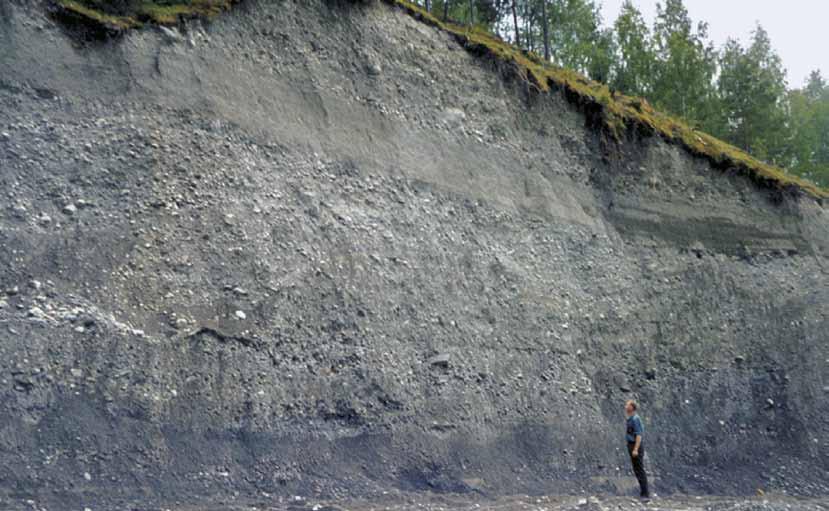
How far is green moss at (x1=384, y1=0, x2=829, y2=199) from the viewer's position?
19.2m

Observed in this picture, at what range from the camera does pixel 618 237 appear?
61.0 ft

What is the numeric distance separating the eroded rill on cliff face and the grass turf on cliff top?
1.15 feet

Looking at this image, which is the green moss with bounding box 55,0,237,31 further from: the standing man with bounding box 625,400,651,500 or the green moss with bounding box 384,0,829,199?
the standing man with bounding box 625,400,651,500

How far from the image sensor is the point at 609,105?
2030cm

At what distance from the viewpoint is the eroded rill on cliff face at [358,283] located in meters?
11.1

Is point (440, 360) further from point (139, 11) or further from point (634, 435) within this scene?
point (139, 11)

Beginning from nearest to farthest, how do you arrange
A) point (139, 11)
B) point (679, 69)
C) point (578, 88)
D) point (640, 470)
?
1. point (640, 470)
2. point (139, 11)
3. point (578, 88)
4. point (679, 69)

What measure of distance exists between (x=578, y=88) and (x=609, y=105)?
0.88 m

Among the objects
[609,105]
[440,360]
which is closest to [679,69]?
[609,105]

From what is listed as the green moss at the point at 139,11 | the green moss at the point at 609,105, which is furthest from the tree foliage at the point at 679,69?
the green moss at the point at 139,11

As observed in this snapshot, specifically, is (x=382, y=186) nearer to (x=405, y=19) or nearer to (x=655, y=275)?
(x=405, y=19)

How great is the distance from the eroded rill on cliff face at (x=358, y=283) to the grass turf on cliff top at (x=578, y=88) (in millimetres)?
349

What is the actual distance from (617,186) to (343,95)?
7077mm

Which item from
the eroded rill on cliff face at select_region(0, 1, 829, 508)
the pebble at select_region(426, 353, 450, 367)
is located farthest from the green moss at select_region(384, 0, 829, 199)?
the pebble at select_region(426, 353, 450, 367)
